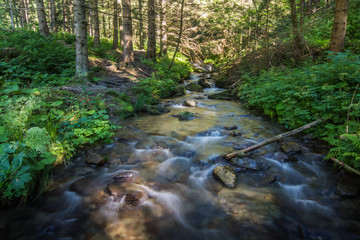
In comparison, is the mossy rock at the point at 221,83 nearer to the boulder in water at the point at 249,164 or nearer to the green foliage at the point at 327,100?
the green foliage at the point at 327,100

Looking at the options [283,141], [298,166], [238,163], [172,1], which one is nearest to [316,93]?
[283,141]

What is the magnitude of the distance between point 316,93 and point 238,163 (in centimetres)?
323

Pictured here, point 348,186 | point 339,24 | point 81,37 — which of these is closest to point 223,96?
point 339,24

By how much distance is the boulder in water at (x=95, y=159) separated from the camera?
4.30 metres

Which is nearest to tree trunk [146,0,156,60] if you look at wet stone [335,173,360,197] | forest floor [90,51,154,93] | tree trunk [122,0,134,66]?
tree trunk [122,0,134,66]

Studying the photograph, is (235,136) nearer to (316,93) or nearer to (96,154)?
(316,93)

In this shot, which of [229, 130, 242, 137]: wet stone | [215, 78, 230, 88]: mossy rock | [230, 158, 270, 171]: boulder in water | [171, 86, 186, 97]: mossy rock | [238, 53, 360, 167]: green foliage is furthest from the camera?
[215, 78, 230, 88]: mossy rock

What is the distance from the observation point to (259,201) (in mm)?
3424

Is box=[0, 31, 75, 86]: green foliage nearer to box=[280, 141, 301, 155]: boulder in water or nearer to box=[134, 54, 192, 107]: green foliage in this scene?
box=[134, 54, 192, 107]: green foliage

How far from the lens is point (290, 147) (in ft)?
15.9

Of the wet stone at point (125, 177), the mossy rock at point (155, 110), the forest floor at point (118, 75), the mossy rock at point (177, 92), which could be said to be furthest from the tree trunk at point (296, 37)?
the wet stone at point (125, 177)

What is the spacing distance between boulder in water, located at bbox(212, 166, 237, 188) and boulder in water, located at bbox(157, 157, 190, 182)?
0.68m

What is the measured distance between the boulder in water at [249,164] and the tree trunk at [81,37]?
6758 mm

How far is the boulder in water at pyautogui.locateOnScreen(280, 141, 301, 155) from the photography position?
4743 mm
